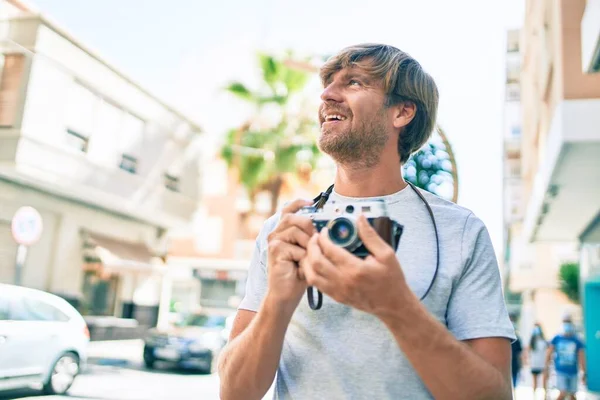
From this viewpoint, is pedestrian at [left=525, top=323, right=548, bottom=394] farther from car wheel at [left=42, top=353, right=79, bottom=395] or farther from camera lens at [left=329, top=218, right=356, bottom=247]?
camera lens at [left=329, top=218, right=356, bottom=247]

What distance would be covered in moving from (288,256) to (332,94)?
51cm

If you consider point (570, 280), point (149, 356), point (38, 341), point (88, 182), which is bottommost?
point (149, 356)

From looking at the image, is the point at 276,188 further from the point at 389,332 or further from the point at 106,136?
the point at 389,332

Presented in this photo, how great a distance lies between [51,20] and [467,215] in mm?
11542

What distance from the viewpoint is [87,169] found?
13359 millimetres

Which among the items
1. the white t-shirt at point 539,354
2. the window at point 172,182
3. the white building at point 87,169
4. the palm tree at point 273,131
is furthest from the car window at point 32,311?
the palm tree at point 273,131

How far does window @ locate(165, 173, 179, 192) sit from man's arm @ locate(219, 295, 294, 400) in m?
16.6

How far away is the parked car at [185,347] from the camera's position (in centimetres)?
1268

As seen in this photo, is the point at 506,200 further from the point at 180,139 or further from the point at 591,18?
the point at 591,18

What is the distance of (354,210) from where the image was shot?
113cm

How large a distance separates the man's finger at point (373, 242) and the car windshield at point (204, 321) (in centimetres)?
1331

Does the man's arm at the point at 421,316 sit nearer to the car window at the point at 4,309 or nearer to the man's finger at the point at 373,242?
the man's finger at the point at 373,242

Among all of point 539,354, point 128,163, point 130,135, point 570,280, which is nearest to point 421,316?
point 539,354

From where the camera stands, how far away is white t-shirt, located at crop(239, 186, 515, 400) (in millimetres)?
1229
